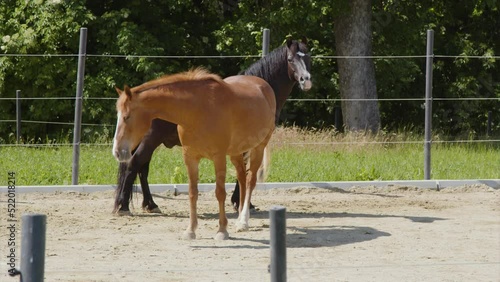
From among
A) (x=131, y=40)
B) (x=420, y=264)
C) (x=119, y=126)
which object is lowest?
(x=420, y=264)

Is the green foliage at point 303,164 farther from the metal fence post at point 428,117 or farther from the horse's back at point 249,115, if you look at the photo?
the horse's back at point 249,115

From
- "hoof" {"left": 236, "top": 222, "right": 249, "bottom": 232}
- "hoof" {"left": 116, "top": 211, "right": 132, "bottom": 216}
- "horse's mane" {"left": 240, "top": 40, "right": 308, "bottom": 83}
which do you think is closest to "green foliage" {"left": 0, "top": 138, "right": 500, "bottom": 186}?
"hoof" {"left": 116, "top": 211, "right": 132, "bottom": 216}

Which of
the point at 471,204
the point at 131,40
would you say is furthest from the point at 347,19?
the point at 471,204

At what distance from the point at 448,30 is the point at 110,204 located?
13532 millimetres

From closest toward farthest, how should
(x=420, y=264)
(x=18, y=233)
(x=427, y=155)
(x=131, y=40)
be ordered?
(x=420, y=264), (x=18, y=233), (x=427, y=155), (x=131, y=40)

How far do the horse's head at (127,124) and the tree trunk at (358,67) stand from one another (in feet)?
34.3

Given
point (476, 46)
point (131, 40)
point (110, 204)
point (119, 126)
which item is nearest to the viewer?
point (119, 126)

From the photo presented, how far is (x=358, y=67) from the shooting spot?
1930cm

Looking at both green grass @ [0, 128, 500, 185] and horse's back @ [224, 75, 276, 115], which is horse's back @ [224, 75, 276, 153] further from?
→ green grass @ [0, 128, 500, 185]

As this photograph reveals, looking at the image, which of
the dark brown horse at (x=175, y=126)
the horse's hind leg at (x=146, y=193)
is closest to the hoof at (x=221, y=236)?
the dark brown horse at (x=175, y=126)

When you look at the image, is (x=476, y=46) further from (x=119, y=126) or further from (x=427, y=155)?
(x=119, y=126)

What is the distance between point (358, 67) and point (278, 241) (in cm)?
1476

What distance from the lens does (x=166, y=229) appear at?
32.8 feet

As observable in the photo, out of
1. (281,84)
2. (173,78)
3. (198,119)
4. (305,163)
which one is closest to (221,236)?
(198,119)
